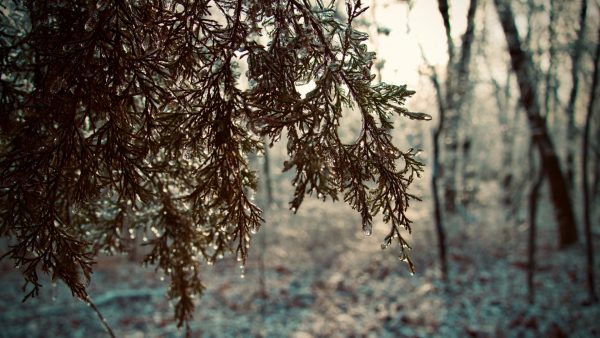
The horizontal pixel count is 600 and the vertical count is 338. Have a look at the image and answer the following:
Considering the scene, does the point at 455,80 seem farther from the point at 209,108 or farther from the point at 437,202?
the point at 209,108

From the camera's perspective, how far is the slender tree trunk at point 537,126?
8.52 metres

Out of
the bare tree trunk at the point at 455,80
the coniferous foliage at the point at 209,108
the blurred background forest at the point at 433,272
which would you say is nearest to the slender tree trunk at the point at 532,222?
the blurred background forest at the point at 433,272

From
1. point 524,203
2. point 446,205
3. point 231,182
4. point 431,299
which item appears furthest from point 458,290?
point 524,203

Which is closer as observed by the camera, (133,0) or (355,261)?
(133,0)

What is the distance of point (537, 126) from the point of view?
830 cm

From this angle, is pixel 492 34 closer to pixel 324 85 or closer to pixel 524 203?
pixel 524 203

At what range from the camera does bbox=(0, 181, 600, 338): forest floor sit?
7801 mm

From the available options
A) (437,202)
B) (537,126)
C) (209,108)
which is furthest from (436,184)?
(209,108)

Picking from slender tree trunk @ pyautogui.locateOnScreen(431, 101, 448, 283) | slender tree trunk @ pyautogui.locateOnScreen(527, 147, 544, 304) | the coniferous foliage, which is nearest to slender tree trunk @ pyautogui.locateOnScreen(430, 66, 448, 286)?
slender tree trunk @ pyautogui.locateOnScreen(431, 101, 448, 283)

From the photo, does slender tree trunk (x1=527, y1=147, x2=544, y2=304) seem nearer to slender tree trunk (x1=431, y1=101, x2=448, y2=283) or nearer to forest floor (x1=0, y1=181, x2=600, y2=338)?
forest floor (x1=0, y1=181, x2=600, y2=338)

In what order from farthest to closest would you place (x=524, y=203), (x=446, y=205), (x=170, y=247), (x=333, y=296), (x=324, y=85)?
1. (x=524, y=203)
2. (x=446, y=205)
3. (x=333, y=296)
4. (x=170, y=247)
5. (x=324, y=85)

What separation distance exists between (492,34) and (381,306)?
11290mm

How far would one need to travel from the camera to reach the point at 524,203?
20.3m

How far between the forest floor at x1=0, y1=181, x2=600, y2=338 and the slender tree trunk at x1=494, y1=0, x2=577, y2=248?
87cm
